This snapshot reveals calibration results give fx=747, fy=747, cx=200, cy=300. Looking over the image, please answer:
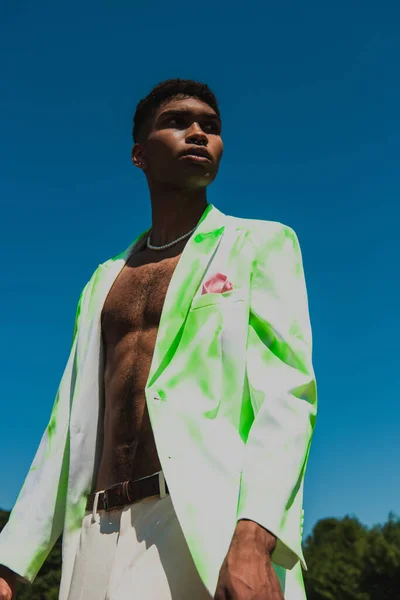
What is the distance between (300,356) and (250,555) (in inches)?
37.0

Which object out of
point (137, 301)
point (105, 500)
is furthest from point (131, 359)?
point (105, 500)

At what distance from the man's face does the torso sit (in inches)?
16.8

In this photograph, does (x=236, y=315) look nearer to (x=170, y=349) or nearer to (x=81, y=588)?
(x=170, y=349)

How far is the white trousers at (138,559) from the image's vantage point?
305 centimetres

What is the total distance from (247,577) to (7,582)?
5.38 feet

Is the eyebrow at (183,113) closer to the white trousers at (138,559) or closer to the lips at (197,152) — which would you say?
the lips at (197,152)

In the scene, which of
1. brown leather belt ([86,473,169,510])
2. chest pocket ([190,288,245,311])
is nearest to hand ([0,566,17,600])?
brown leather belt ([86,473,169,510])

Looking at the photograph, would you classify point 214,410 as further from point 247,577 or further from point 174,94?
point 174,94

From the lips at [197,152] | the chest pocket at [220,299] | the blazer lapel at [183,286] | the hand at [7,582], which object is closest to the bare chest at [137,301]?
the blazer lapel at [183,286]

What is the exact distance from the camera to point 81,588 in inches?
136

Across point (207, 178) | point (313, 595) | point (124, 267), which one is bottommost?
point (124, 267)

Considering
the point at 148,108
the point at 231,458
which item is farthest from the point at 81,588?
the point at 148,108

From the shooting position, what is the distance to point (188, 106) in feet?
14.8

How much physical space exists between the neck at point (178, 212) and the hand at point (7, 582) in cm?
201
